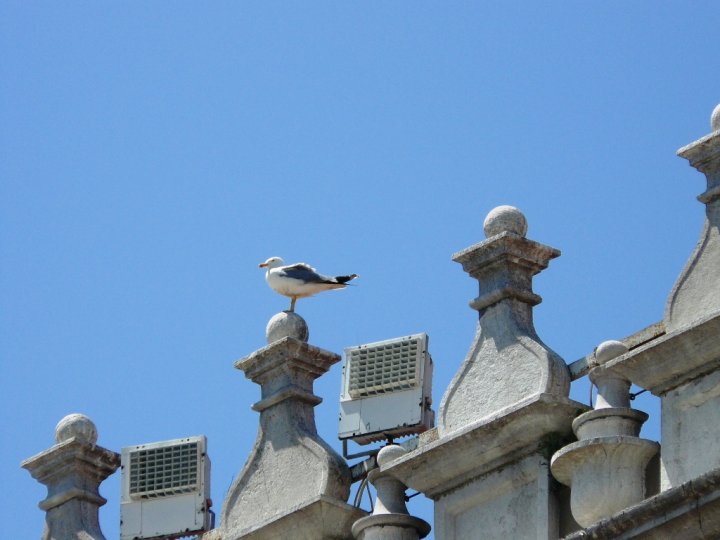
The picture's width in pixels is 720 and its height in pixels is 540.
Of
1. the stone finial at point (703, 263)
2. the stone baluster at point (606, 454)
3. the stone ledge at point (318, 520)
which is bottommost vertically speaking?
the stone baluster at point (606, 454)

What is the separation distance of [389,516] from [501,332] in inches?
72.0

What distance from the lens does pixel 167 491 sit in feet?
92.1

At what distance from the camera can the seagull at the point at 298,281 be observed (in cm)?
2752

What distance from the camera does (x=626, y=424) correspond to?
2342cm

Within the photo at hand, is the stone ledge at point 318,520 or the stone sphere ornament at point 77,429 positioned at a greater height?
the stone sphere ornament at point 77,429

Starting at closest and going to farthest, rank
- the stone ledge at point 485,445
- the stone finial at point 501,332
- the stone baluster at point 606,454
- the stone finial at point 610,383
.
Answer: the stone baluster at point 606,454 → the stone finial at point 610,383 → the stone ledge at point 485,445 → the stone finial at point 501,332

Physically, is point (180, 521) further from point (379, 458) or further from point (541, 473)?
point (541, 473)

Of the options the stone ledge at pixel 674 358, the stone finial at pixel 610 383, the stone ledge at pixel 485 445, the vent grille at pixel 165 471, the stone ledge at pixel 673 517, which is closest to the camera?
the stone ledge at pixel 673 517

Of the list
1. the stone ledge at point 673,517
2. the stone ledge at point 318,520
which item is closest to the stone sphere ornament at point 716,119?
the stone ledge at point 673,517

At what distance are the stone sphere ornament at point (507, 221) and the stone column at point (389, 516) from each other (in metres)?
2.06

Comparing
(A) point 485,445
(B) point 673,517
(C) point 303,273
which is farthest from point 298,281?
(B) point 673,517

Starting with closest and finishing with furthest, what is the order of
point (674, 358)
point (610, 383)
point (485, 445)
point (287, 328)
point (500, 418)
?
1. point (674, 358)
2. point (610, 383)
3. point (500, 418)
4. point (485, 445)
5. point (287, 328)

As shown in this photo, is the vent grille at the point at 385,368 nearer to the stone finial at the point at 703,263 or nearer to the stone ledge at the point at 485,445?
the stone ledge at the point at 485,445

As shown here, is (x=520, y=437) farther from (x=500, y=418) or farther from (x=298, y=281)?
(x=298, y=281)
